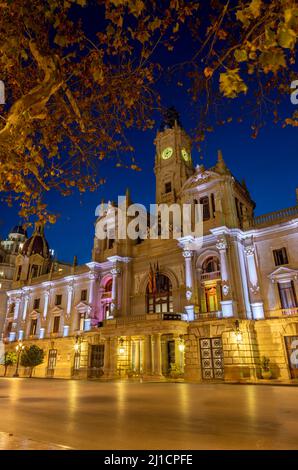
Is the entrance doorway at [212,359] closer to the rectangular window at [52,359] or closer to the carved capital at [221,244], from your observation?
the carved capital at [221,244]

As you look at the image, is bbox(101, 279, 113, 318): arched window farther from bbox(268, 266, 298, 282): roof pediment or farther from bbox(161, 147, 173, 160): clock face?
bbox(268, 266, 298, 282): roof pediment

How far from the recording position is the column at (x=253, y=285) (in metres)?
24.4

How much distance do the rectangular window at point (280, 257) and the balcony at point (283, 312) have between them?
358 cm

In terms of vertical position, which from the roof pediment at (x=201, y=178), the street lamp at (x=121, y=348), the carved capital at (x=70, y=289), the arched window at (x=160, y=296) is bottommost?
the street lamp at (x=121, y=348)

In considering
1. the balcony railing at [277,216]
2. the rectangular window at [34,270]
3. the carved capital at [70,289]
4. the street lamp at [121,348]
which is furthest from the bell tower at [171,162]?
the rectangular window at [34,270]

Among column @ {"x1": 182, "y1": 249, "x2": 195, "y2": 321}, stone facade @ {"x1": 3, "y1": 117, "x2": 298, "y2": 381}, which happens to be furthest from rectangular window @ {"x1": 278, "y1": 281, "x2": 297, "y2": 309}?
column @ {"x1": 182, "y1": 249, "x2": 195, "y2": 321}

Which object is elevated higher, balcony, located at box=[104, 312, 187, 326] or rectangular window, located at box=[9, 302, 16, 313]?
rectangular window, located at box=[9, 302, 16, 313]

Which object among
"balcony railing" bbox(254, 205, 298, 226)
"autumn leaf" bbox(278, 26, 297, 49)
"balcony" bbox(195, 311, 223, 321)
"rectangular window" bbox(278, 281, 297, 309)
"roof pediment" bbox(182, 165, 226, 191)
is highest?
"roof pediment" bbox(182, 165, 226, 191)

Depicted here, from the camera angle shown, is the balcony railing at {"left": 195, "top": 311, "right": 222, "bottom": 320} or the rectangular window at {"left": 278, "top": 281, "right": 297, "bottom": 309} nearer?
the rectangular window at {"left": 278, "top": 281, "right": 297, "bottom": 309}

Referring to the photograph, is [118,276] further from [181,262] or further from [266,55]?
[266,55]

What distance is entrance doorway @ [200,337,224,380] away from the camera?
24.2 meters

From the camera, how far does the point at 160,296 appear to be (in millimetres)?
30781

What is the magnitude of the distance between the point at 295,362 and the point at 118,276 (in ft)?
58.6

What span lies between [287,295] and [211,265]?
6.86 metres
